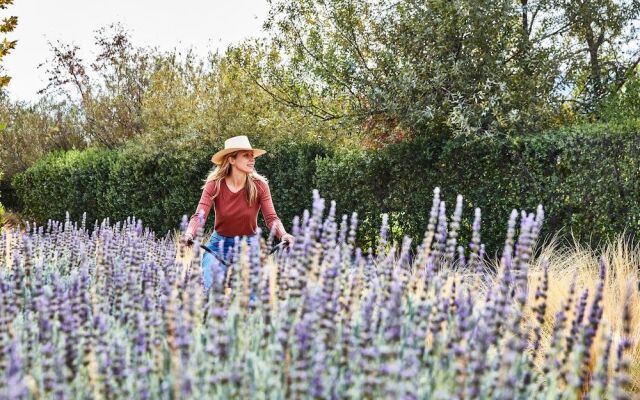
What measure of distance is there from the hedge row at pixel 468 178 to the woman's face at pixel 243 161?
3742 millimetres

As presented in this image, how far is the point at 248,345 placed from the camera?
2729 mm

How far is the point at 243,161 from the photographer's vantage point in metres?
5.71

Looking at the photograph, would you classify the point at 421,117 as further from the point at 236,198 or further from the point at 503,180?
the point at 236,198

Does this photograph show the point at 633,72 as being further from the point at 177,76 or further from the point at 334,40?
the point at 177,76

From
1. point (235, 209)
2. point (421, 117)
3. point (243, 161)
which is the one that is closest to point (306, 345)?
point (235, 209)

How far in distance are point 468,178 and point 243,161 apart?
4.08m

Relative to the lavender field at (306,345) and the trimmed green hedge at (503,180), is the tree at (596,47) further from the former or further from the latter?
the lavender field at (306,345)

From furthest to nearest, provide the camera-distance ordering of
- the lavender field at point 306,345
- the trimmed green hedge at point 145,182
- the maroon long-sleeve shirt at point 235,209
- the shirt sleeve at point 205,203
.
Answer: the trimmed green hedge at point 145,182 < the maroon long-sleeve shirt at point 235,209 < the shirt sleeve at point 205,203 < the lavender field at point 306,345

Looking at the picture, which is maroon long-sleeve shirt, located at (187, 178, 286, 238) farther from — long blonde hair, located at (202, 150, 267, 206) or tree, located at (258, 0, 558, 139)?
tree, located at (258, 0, 558, 139)

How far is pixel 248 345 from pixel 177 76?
1281 centimetres

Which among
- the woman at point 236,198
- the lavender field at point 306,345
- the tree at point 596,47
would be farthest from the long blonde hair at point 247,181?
the tree at point 596,47

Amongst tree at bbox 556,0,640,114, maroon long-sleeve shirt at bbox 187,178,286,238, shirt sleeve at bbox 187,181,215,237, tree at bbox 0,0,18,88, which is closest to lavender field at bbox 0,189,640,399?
shirt sleeve at bbox 187,181,215,237

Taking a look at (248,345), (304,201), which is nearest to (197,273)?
(248,345)

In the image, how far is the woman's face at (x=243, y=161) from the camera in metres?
5.66
